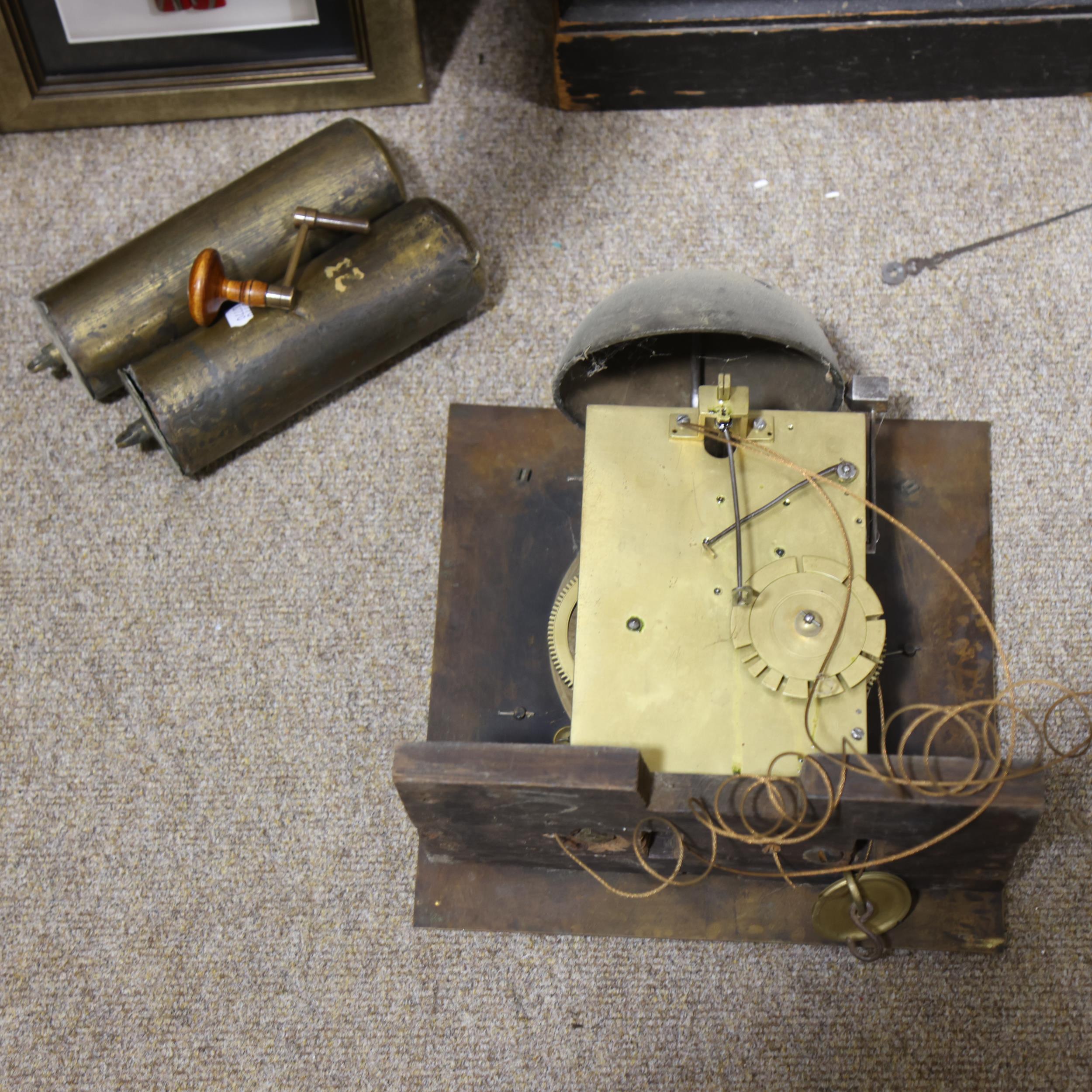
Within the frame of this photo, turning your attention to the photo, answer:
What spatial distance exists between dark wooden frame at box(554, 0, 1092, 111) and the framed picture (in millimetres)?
301

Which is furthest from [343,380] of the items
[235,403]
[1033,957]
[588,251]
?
[1033,957]

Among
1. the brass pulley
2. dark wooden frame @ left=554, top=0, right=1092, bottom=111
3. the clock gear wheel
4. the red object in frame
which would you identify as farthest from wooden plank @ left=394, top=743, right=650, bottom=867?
the red object in frame

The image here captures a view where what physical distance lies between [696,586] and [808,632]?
14 centimetres

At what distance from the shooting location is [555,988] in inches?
66.7

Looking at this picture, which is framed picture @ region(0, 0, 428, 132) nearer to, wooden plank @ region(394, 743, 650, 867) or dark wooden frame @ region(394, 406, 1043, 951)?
dark wooden frame @ region(394, 406, 1043, 951)

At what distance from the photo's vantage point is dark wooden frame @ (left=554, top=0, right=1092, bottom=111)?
1888 mm

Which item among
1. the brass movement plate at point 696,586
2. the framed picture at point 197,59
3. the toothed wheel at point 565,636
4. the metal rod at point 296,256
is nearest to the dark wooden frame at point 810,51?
the framed picture at point 197,59

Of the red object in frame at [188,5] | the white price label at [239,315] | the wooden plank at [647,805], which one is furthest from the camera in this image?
the red object in frame at [188,5]

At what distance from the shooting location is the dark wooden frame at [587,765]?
1.32 meters

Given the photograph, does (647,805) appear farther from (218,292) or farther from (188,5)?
(188,5)

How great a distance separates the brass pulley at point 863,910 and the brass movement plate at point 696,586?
22 cm

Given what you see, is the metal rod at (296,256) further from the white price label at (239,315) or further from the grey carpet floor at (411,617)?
the grey carpet floor at (411,617)

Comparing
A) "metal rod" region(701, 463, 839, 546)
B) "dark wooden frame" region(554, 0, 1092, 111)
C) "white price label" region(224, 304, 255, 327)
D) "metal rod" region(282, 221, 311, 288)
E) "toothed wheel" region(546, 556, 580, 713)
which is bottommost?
"toothed wheel" region(546, 556, 580, 713)

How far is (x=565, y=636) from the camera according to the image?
157 centimetres
